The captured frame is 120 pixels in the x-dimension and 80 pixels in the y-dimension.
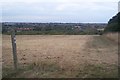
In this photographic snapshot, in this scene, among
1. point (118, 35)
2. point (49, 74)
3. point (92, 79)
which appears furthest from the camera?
point (118, 35)

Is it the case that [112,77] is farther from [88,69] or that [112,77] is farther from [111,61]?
[111,61]

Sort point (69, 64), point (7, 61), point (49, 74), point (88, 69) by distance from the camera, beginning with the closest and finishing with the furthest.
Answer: point (49, 74)
point (88, 69)
point (69, 64)
point (7, 61)

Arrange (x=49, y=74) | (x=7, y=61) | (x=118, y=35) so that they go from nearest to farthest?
(x=49, y=74) < (x=7, y=61) < (x=118, y=35)

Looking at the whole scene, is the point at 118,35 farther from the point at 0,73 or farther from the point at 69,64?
the point at 0,73

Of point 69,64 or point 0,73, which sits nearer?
point 0,73

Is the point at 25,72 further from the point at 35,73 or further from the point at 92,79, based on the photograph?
the point at 92,79

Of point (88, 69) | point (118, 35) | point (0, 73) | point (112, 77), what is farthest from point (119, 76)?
point (118, 35)

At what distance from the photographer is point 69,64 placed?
989 centimetres

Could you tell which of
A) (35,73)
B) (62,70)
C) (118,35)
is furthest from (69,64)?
(118,35)

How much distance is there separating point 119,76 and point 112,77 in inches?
6.9

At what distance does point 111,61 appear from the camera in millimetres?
10273

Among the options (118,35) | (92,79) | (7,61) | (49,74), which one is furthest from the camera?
(118,35)

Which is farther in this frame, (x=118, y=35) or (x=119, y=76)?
(x=118, y=35)

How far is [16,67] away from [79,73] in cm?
184
